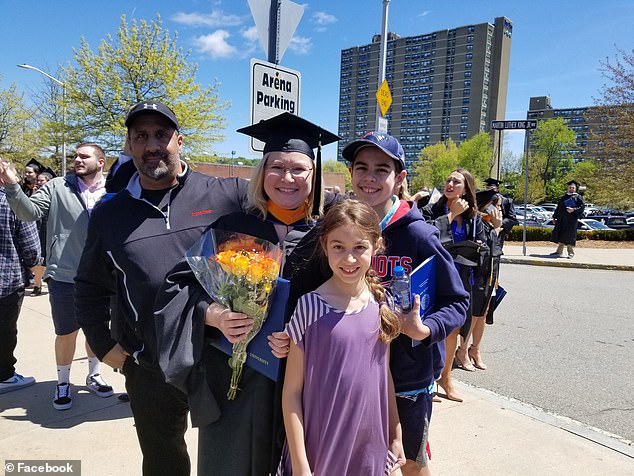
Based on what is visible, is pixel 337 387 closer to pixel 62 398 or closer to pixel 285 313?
pixel 285 313

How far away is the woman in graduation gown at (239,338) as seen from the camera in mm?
1787

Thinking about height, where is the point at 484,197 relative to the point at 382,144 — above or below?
below

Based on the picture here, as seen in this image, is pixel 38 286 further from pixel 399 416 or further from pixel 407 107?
pixel 407 107

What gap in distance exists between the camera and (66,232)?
4.28m

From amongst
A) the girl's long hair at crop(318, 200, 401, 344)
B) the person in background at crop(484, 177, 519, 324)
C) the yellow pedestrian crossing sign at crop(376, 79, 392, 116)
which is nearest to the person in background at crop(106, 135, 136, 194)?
the girl's long hair at crop(318, 200, 401, 344)

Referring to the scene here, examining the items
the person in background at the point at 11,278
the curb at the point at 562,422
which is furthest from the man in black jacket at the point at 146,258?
the curb at the point at 562,422

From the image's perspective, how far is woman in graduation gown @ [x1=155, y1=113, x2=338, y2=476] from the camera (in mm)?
1787

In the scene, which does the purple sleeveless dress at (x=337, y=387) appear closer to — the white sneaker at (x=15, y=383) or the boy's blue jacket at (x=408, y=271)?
the boy's blue jacket at (x=408, y=271)

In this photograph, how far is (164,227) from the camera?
2174mm

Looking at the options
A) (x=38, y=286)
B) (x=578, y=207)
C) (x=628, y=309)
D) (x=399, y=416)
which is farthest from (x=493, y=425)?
(x=578, y=207)

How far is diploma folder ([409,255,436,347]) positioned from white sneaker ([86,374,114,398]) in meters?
3.37

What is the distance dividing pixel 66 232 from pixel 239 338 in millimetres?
3366

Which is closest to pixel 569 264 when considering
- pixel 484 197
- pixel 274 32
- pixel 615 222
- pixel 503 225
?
pixel 503 225

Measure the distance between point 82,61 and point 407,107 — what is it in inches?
4993
